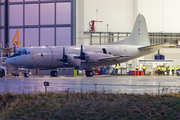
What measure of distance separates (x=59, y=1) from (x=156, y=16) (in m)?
24.4

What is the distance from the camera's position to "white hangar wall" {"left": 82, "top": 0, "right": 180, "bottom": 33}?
185ft

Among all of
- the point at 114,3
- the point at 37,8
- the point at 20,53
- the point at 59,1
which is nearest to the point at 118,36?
the point at 114,3

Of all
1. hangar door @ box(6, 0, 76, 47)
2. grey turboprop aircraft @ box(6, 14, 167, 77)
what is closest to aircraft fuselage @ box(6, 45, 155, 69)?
grey turboprop aircraft @ box(6, 14, 167, 77)

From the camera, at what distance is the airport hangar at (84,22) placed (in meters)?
51.9

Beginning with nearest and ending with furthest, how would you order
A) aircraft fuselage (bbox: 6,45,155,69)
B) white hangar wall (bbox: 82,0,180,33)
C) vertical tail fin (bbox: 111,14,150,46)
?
aircraft fuselage (bbox: 6,45,155,69), vertical tail fin (bbox: 111,14,150,46), white hangar wall (bbox: 82,0,180,33)

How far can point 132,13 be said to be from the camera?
56.9 meters

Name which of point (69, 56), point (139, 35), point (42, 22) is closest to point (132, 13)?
point (139, 35)

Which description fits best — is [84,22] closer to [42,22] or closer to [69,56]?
[42,22]

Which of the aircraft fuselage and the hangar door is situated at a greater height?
the hangar door

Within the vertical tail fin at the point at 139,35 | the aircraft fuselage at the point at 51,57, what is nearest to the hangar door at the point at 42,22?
the vertical tail fin at the point at 139,35

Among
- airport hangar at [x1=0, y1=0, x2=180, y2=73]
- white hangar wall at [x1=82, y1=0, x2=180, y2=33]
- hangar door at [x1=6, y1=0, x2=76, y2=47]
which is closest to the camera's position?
hangar door at [x1=6, y1=0, x2=76, y2=47]

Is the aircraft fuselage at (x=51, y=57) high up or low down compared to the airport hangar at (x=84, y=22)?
down

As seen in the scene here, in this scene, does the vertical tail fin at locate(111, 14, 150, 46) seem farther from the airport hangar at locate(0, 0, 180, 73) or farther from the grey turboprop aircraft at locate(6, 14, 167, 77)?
the airport hangar at locate(0, 0, 180, 73)

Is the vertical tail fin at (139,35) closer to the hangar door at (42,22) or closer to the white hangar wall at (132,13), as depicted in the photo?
the hangar door at (42,22)
